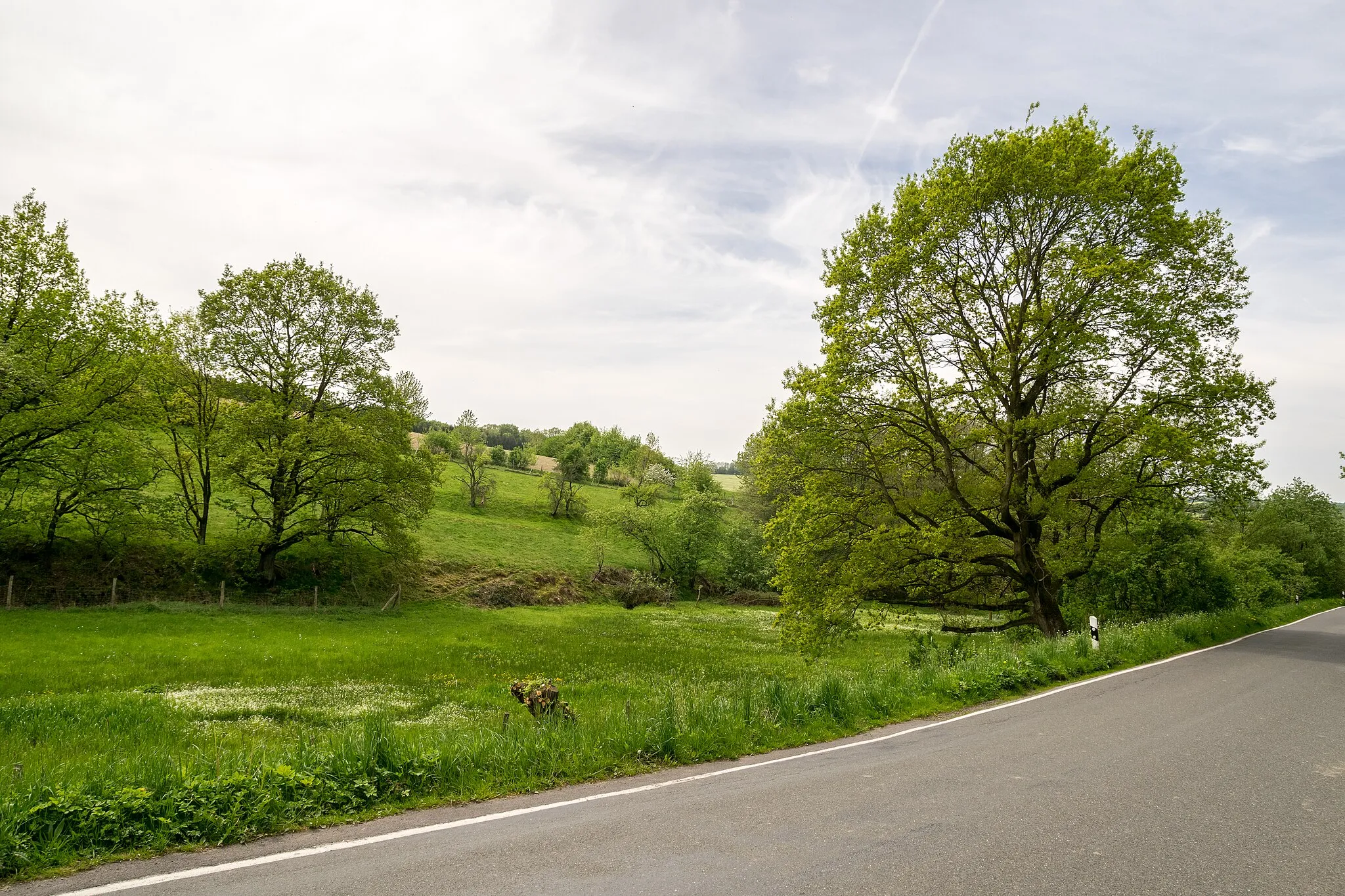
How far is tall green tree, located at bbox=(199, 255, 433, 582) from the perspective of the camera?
109ft

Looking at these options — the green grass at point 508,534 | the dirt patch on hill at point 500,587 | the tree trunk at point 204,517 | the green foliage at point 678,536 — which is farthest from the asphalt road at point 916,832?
the green foliage at point 678,536

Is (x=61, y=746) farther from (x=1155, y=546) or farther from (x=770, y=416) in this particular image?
(x=1155, y=546)

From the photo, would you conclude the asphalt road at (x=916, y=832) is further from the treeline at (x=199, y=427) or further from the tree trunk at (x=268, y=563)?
the tree trunk at (x=268, y=563)

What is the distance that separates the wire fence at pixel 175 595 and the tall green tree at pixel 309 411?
175cm

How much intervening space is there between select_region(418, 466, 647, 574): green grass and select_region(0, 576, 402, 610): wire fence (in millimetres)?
7904

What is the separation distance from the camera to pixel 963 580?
69.3 ft

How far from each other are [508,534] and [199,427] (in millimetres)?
25912

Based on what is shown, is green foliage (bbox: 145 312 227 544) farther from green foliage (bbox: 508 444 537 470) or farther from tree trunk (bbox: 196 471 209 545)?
green foliage (bbox: 508 444 537 470)

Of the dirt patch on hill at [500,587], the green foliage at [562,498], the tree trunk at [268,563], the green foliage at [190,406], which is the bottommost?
A: the dirt patch on hill at [500,587]

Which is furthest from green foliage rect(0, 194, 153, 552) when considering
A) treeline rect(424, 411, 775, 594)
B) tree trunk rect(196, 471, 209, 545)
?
treeline rect(424, 411, 775, 594)

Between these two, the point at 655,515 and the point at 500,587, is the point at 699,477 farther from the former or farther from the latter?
the point at 500,587

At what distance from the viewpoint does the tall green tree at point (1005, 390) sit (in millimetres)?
17062

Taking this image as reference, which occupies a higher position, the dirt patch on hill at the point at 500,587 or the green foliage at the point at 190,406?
the green foliage at the point at 190,406

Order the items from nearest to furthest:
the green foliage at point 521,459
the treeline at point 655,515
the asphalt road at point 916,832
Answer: the asphalt road at point 916,832 < the treeline at point 655,515 < the green foliage at point 521,459
